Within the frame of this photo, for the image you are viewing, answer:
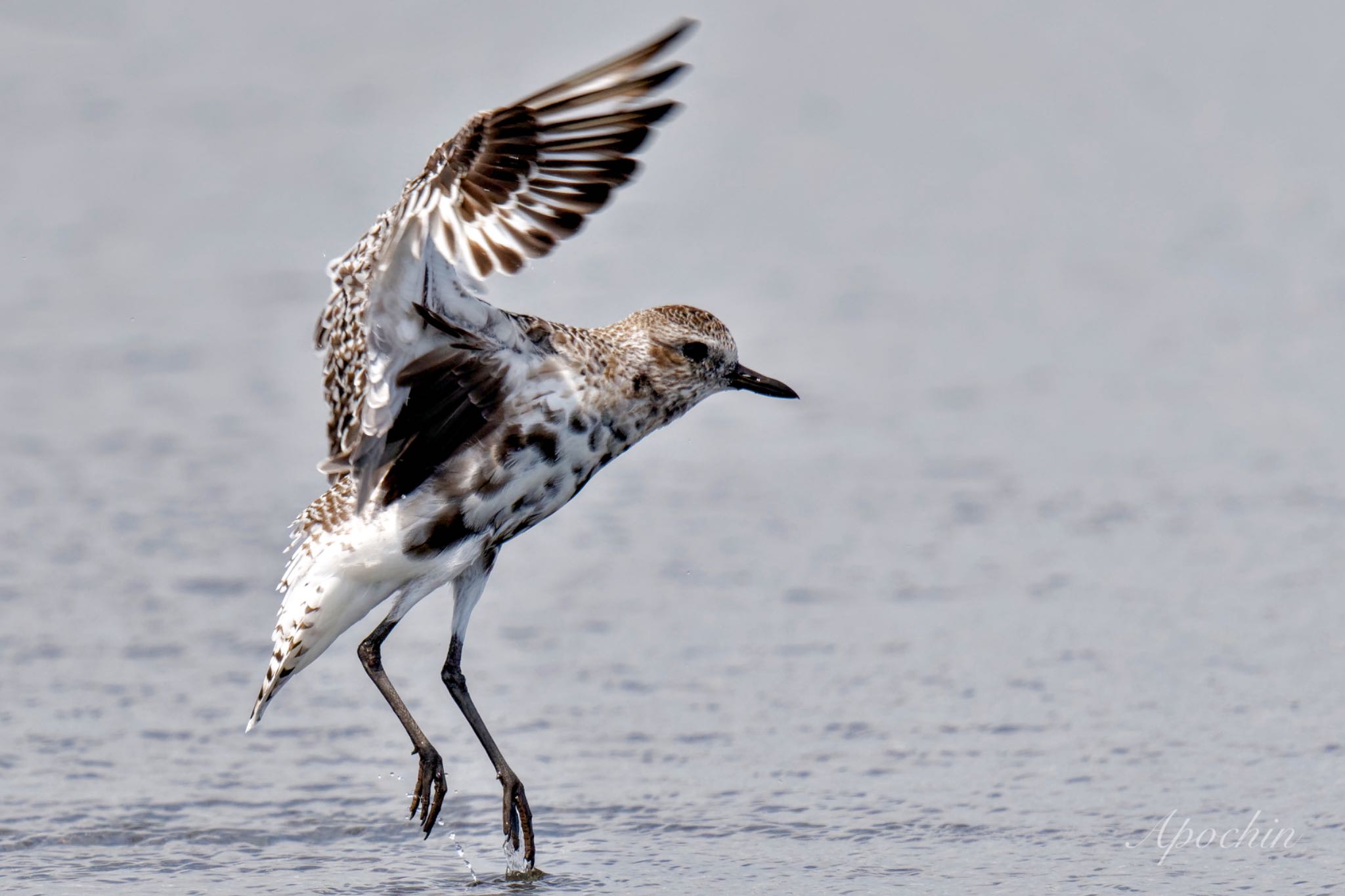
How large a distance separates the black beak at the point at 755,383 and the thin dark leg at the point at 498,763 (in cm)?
132

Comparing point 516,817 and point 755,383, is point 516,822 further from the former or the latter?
point 755,383

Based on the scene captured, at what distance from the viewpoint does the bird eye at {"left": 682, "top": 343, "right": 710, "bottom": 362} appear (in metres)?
7.20

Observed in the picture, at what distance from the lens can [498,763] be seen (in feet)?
22.9

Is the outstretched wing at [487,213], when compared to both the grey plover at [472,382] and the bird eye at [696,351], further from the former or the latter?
the bird eye at [696,351]

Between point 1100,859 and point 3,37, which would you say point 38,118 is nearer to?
point 3,37

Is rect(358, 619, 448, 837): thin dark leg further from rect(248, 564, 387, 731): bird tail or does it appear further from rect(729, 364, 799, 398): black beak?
rect(729, 364, 799, 398): black beak

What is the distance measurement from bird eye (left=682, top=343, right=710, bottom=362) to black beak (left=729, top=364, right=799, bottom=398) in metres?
0.17

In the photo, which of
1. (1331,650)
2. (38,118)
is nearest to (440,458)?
A: (1331,650)

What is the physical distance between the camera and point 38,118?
14820 mm
